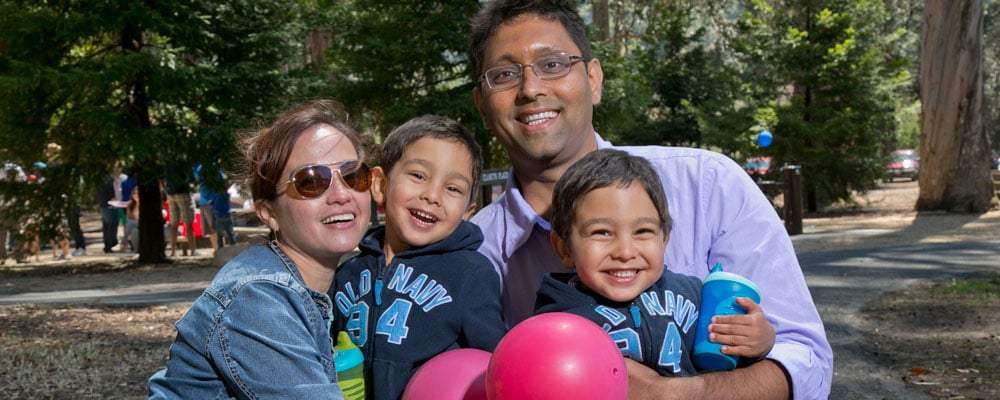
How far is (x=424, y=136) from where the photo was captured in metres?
3.58

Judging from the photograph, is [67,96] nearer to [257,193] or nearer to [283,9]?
[283,9]

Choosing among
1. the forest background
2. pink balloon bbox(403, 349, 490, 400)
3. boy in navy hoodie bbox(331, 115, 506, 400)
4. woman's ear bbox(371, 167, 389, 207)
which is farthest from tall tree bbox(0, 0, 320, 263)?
pink balloon bbox(403, 349, 490, 400)

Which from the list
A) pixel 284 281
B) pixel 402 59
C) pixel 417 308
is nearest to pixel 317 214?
pixel 284 281

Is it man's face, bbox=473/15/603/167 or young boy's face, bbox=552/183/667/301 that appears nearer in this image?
young boy's face, bbox=552/183/667/301

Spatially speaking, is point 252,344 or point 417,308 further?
point 417,308

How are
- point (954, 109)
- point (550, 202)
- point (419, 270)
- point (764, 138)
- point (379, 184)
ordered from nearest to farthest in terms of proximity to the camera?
point (419, 270) → point (550, 202) → point (379, 184) → point (954, 109) → point (764, 138)

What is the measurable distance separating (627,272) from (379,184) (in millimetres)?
1171

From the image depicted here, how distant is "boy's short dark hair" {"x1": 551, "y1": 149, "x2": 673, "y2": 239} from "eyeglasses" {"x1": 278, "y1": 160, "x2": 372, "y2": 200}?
26.0 inches

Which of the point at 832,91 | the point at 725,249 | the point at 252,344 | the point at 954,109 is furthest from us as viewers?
the point at 832,91

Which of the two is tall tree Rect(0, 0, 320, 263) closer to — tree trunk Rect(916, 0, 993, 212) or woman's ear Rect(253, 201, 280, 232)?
woman's ear Rect(253, 201, 280, 232)

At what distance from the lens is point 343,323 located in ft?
11.1

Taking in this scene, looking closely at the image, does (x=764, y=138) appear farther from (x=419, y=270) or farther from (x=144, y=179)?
(x=419, y=270)

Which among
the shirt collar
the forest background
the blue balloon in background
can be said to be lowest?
the shirt collar

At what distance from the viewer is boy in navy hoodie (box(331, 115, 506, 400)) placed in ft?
10.5
